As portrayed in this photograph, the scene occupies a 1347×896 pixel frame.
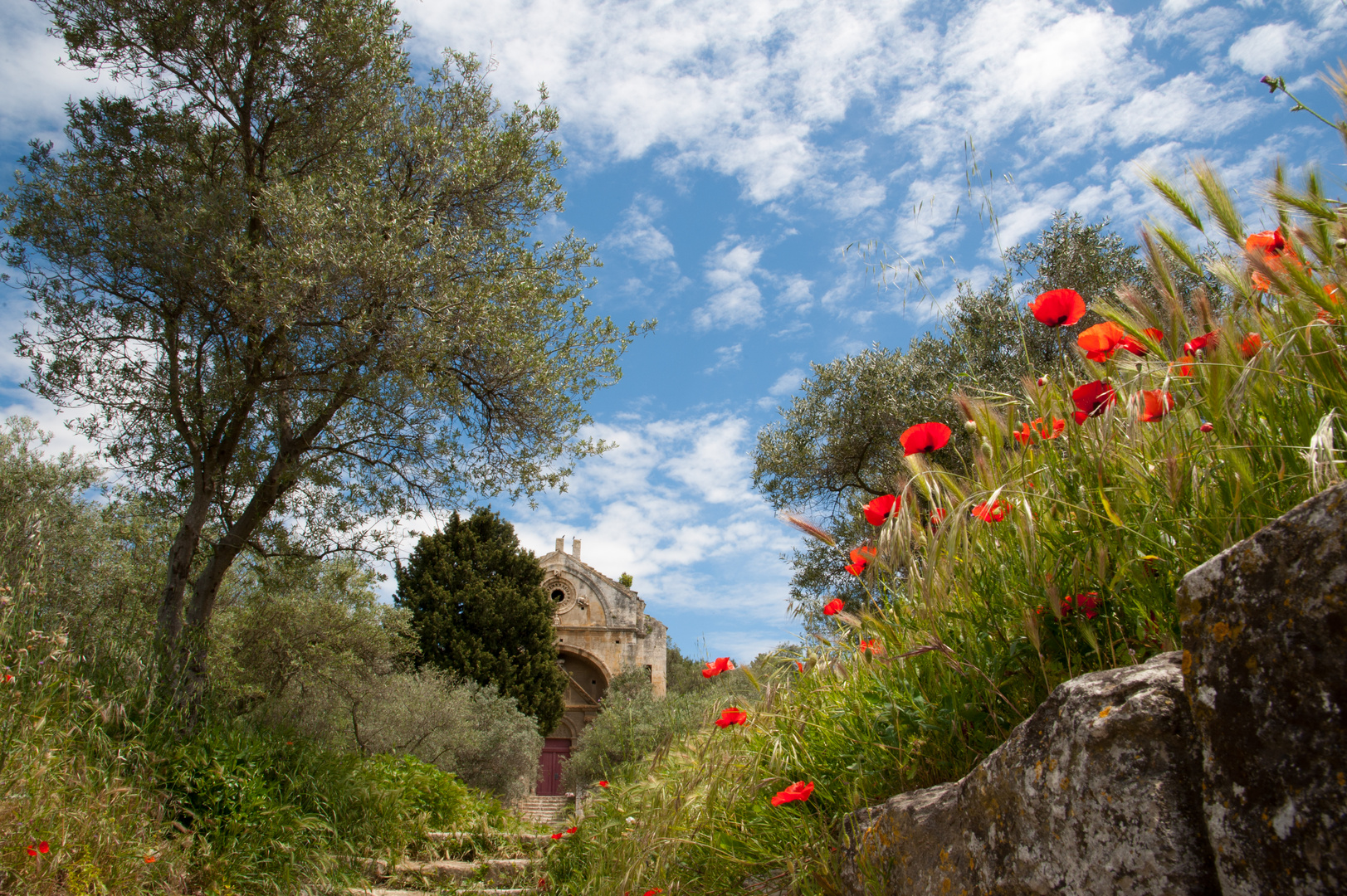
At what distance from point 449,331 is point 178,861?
5193 millimetres

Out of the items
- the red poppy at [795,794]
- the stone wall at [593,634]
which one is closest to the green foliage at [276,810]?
the red poppy at [795,794]

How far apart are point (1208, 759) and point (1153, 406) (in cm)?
111

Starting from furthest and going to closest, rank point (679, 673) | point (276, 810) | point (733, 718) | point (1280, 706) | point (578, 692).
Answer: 1. point (679, 673)
2. point (578, 692)
3. point (276, 810)
4. point (733, 718)
5. point (1280, 706)

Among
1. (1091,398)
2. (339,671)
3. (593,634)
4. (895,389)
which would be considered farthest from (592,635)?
(1091,398)

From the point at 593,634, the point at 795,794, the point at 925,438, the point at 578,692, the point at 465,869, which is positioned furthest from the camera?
the point at 593,634

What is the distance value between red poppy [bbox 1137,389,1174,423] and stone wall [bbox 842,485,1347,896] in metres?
0.72

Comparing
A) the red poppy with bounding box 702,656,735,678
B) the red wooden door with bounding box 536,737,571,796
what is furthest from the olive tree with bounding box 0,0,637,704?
the red wooden door with bounding box 536,737,571,796

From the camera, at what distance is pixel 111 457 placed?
337 inches

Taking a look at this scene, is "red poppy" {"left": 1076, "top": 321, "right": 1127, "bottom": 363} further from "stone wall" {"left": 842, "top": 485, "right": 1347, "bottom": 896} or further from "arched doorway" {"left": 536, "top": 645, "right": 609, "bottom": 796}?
"arched doorway" {"left": 536, "top": 645, "right": 609, "bottom": 796}

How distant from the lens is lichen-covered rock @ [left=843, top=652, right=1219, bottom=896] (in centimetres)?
147

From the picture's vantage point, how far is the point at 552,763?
90.4 ft

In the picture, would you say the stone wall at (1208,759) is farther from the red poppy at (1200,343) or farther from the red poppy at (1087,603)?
the red poppy at (1200,343)

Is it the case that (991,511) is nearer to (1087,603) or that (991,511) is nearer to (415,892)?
(1087,603)

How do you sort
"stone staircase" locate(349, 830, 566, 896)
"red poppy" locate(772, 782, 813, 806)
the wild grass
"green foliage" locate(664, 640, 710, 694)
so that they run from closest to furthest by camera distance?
the wild grass
"red poppy" locate(772, 782, 813, 806)
"stone staircase" locate(349, 830, 566, 896)
"green foliage" locate(664, 640, 710, 694)
